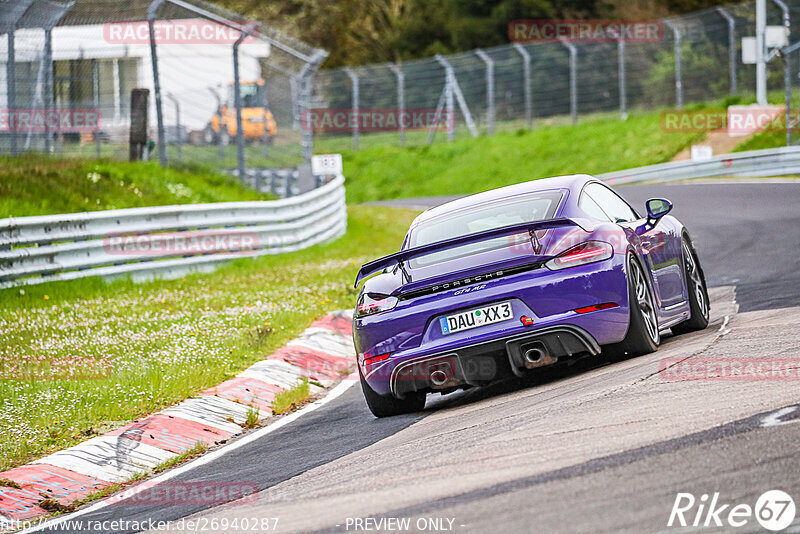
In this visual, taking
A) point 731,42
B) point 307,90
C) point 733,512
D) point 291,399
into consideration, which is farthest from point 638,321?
point 731,42

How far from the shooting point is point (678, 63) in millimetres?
34531

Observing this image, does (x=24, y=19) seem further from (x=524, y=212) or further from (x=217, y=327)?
(x=524, y=212)

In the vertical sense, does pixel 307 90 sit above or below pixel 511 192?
above

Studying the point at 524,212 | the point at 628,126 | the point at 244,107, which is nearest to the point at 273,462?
the point at 524,212

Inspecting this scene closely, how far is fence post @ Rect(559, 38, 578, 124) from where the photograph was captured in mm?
35781

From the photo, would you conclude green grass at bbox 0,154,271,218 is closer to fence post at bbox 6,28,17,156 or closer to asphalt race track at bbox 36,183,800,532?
fence post at bbox 6,28,17,156

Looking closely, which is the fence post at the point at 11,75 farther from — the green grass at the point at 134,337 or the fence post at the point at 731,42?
the fence post at the point at 731,42

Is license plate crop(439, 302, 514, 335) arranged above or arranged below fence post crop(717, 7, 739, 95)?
below

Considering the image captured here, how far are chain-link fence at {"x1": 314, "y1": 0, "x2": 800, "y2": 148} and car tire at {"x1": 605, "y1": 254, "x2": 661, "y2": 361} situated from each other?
25.7 meters

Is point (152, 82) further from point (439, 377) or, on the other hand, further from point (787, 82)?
point (439, 377)

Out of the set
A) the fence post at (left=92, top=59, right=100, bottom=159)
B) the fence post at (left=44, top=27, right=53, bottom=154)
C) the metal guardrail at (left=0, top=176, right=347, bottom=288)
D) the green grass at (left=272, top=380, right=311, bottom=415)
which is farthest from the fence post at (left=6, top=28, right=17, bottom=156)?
the green grass at (left=272, top=380, right=311, bottom=415)

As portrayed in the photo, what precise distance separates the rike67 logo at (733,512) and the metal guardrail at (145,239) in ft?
37.4

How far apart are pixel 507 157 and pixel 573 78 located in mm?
3290

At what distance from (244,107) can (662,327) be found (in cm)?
1786
